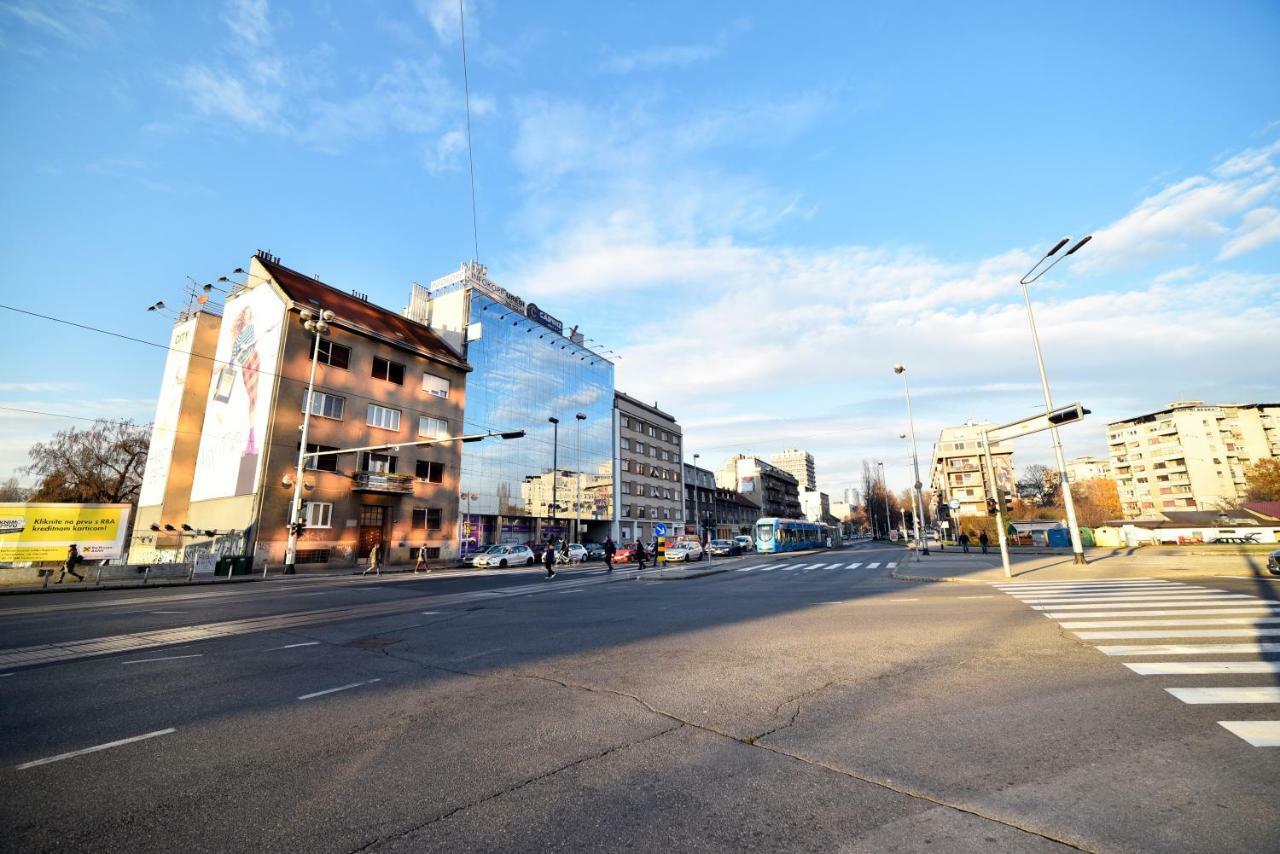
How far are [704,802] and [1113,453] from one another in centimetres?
12406

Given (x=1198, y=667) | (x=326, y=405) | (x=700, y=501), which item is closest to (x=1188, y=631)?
(x=1198, y=667)

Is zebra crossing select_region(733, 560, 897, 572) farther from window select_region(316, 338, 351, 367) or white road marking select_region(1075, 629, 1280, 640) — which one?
window select_region(316, 338, 351, 367)

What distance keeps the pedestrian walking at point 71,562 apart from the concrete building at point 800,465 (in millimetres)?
175975

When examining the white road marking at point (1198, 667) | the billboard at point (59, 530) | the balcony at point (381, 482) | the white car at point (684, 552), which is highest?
the balcony at point (381, 482)

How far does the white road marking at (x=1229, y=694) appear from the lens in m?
5.14

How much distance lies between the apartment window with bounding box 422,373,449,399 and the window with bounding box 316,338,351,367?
5.88m

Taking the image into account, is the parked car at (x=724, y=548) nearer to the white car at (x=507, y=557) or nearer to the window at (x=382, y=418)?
the white car at (x=507, y=557)

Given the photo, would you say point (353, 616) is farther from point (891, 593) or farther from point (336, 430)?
point (336, 430)

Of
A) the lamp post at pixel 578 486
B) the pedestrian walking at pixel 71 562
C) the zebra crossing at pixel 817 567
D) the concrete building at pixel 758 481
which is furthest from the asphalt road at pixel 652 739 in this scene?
the concrete building at pixel 758 481

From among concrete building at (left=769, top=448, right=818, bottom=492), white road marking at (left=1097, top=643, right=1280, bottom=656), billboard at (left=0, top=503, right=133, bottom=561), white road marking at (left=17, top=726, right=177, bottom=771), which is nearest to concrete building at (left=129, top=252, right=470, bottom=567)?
billboard at (left=0, top=503, right=133, bottom=561)

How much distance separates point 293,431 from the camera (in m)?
30.6

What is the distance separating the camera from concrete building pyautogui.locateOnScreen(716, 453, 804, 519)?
11738cm

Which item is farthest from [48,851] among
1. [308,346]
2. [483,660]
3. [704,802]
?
[308,346]

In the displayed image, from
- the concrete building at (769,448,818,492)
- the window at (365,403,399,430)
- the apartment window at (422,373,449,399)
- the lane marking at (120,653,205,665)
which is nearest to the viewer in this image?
the lane marking at (120,653,205,665)
